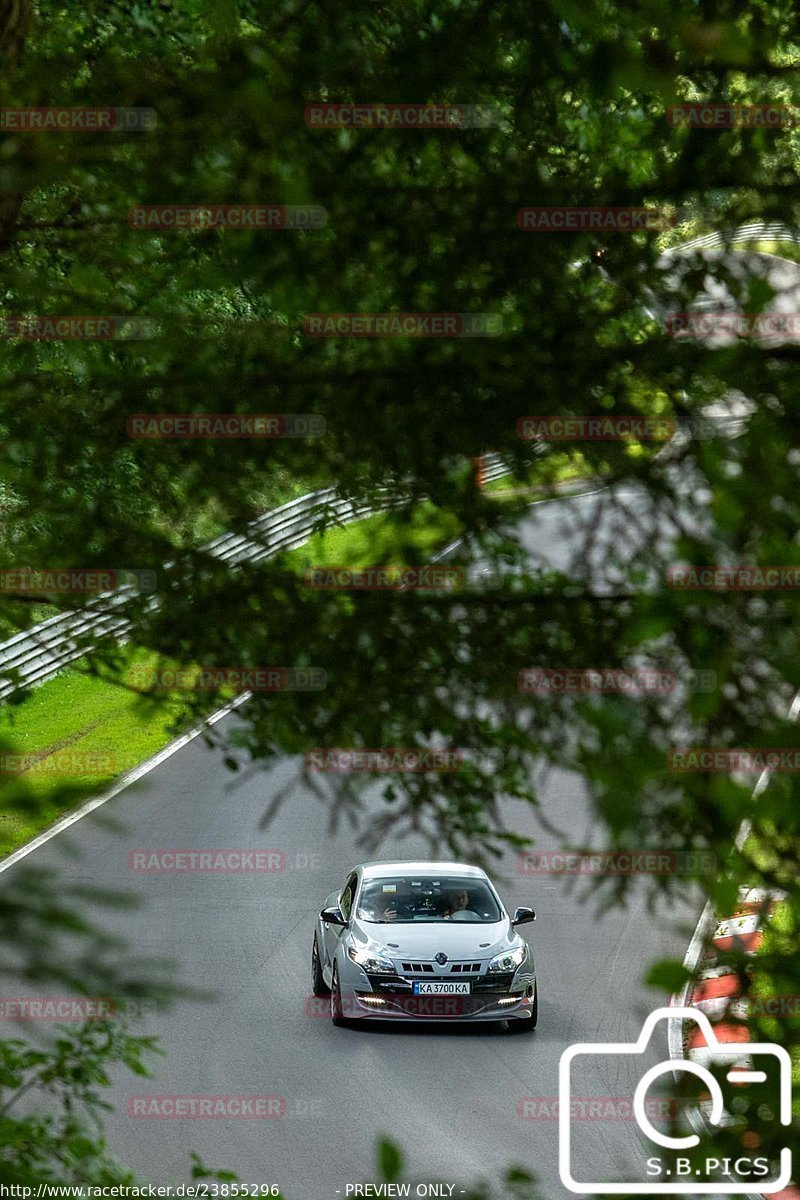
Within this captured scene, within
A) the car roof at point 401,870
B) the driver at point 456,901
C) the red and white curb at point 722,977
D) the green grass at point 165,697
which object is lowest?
the driver at point 456,901

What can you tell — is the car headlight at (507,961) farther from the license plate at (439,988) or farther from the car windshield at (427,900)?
the car windshield at (427,900)

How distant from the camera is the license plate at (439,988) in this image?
45.9ft

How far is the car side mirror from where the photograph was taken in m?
13.8

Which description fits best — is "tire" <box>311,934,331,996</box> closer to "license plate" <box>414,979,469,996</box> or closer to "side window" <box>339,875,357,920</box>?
"side window" <box>339,875,357,920</box>

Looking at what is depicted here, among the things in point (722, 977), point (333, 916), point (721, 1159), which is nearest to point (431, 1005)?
point (333, 916)

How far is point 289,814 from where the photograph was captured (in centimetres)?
2152

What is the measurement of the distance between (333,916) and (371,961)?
578 millimetres

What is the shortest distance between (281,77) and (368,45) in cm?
74

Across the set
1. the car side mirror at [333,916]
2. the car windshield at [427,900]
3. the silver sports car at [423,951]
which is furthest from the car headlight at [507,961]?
the car side mirror at [333,916]

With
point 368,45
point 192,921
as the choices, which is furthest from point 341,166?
point 192,921

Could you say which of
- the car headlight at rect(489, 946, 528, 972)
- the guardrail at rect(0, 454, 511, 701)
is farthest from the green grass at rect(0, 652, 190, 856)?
the guardrail at rect(0, 454, 511, 701)

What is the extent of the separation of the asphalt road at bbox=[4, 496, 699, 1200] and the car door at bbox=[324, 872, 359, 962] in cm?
90

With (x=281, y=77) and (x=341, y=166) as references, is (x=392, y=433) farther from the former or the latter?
(x=281, y=77)

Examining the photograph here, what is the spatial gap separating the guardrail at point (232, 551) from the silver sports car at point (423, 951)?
28.3 ft
